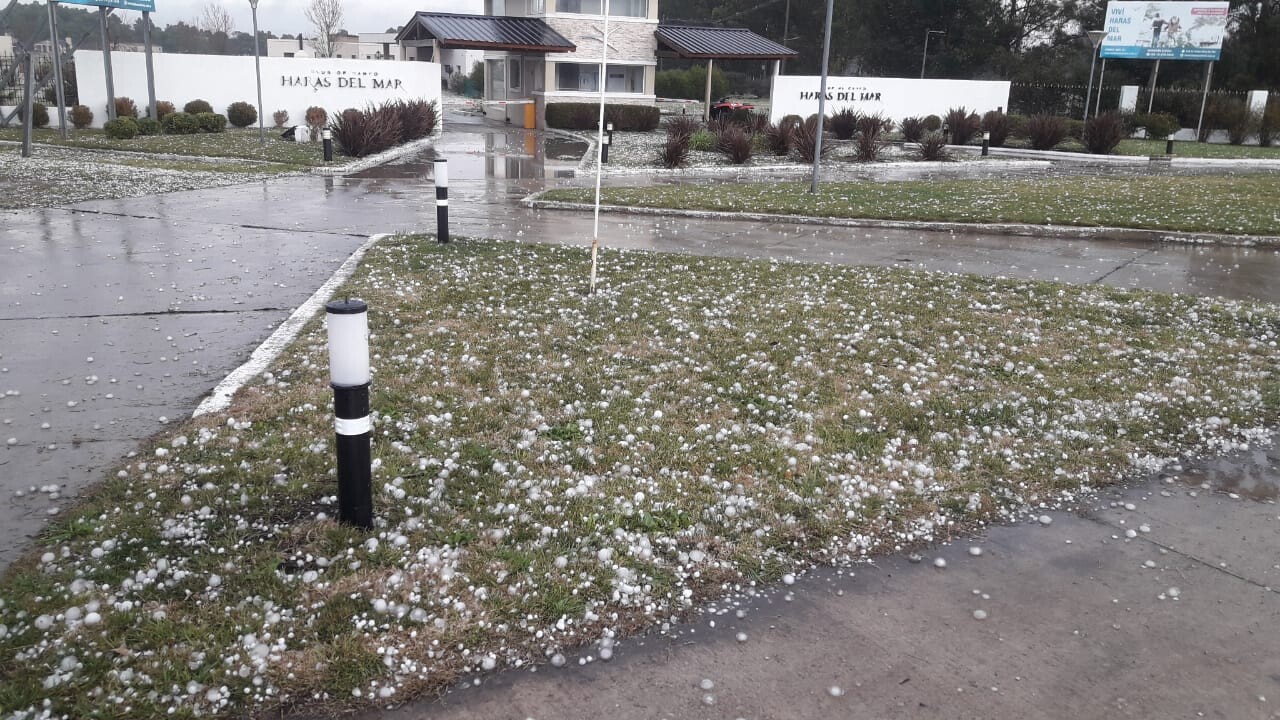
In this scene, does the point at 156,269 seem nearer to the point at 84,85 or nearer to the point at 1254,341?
the point at 1254,341

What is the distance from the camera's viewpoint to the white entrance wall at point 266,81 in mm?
29641

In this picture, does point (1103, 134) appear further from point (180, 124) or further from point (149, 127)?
point (149, 127)

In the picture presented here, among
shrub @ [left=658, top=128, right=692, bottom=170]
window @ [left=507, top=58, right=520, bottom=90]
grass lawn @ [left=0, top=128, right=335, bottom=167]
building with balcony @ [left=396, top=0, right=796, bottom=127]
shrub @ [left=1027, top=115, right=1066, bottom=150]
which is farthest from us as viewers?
window @ [left=507, top=58, right=520, bottom=90]

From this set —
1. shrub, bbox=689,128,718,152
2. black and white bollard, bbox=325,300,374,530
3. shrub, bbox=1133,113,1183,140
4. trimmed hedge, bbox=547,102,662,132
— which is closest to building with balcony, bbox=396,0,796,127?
trimmed hedge, bbox=547,102,662,132

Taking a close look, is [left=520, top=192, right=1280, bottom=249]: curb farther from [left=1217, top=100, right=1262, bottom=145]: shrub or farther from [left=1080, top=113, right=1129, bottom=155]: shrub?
[left=1217, top=100, right=1262, bottom=145]: shrub

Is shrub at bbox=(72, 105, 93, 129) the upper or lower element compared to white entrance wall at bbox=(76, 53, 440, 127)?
lower

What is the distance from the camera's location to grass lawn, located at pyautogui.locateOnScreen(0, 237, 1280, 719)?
10.5ft

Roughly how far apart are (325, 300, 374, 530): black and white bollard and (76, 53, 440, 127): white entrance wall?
94.3 ft

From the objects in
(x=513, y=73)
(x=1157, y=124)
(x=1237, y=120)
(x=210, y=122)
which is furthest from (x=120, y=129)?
(x=1237, y=120)

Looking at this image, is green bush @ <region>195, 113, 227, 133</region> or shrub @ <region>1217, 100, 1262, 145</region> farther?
shrub @ <region>1217, 100, 1262, 145</region>

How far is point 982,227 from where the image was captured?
1374 cm

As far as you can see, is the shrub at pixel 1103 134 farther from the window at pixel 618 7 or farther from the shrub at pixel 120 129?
the shrub at pixel 120 129

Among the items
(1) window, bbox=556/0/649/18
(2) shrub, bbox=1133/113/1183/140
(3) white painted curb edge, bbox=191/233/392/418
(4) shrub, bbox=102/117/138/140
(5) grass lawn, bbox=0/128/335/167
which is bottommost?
(3) white painted curb edge, bbox=191/233/392/418

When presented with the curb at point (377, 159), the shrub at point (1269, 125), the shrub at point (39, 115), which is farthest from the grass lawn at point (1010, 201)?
the shrub at point (39, 115)
